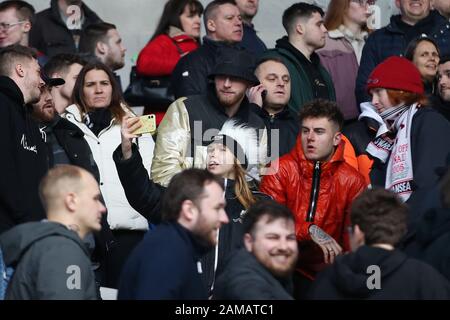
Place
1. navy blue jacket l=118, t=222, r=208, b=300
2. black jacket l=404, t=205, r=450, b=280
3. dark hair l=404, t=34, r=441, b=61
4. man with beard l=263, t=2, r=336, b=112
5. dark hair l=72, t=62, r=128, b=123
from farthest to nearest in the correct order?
1. dark hair l=404, t=34, r=441, b=61
2. man with beard l=263, t=2, r=336, b=112
3. dark hair l=72, t=62, r=128, b=123
4. black jacket l=404, t=205, r=450, b=280
5. navy blue jacket l=118, t=222, r=208, b=300

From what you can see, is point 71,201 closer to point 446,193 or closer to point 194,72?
point 446,193

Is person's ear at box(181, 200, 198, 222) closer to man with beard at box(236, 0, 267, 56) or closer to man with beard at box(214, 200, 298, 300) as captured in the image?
man with beard at box(214, 200, 298, 300)

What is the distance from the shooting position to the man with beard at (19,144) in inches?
369

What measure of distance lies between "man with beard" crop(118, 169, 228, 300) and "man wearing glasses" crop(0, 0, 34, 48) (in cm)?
472

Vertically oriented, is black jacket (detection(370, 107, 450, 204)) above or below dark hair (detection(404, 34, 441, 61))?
below

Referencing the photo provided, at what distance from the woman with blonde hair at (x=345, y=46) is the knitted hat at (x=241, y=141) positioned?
214 cm

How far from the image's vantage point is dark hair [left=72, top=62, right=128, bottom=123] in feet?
35.9

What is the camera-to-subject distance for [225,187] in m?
9.70

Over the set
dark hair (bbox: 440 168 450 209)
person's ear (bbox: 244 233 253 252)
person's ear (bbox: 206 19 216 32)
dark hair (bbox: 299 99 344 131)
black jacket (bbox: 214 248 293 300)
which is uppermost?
person's ear (bbox: 206 19 216 32)

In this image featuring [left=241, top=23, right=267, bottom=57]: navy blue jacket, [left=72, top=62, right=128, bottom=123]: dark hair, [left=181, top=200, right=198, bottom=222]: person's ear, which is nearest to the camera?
[left=181, top=200, right=198, bottom=222]: person's ear

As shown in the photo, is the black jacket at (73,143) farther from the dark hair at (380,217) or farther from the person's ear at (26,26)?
the dark hair at (380,217)

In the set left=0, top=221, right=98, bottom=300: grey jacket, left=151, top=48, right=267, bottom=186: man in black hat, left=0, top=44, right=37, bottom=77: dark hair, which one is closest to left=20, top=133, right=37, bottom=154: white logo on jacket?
left=0, top=44, right=37, bottom=77: dark hair
